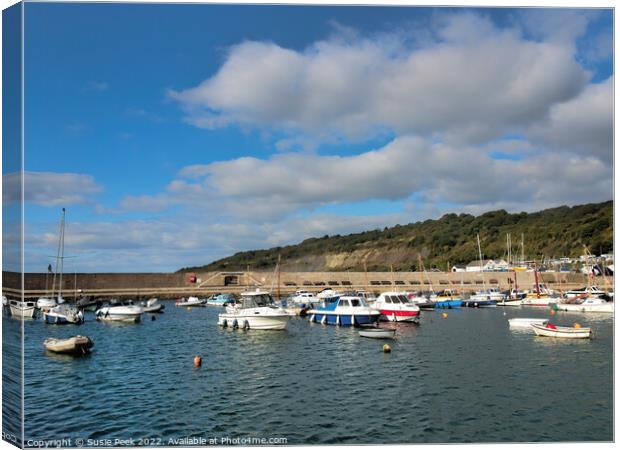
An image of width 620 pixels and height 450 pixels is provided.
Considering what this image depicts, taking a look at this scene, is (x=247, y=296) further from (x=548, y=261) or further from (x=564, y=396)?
(x=548, y=261)

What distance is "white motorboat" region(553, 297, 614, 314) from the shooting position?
47438 mm

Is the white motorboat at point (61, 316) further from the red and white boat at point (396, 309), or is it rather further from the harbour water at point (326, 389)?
the red and white boat at point (396, 309)

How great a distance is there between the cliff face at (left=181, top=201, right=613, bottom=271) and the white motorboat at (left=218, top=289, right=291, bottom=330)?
6043 cm

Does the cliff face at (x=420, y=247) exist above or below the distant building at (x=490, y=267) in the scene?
above

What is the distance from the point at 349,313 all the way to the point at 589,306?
2540cm

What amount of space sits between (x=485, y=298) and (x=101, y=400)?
2029 inches

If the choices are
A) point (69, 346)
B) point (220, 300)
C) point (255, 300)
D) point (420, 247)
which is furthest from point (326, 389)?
point (420, 247)

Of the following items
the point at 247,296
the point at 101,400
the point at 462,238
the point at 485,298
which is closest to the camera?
the point at 101,400

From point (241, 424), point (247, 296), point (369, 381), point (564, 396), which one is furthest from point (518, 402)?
point (247, 296)

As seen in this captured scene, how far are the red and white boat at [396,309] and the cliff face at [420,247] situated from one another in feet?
167

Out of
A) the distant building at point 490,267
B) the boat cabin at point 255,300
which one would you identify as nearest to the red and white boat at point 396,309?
the boat cabin at point 255,300

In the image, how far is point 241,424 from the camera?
13789 mm

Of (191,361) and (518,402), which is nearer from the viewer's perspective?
(518,402)

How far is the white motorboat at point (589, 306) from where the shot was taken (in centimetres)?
4744
